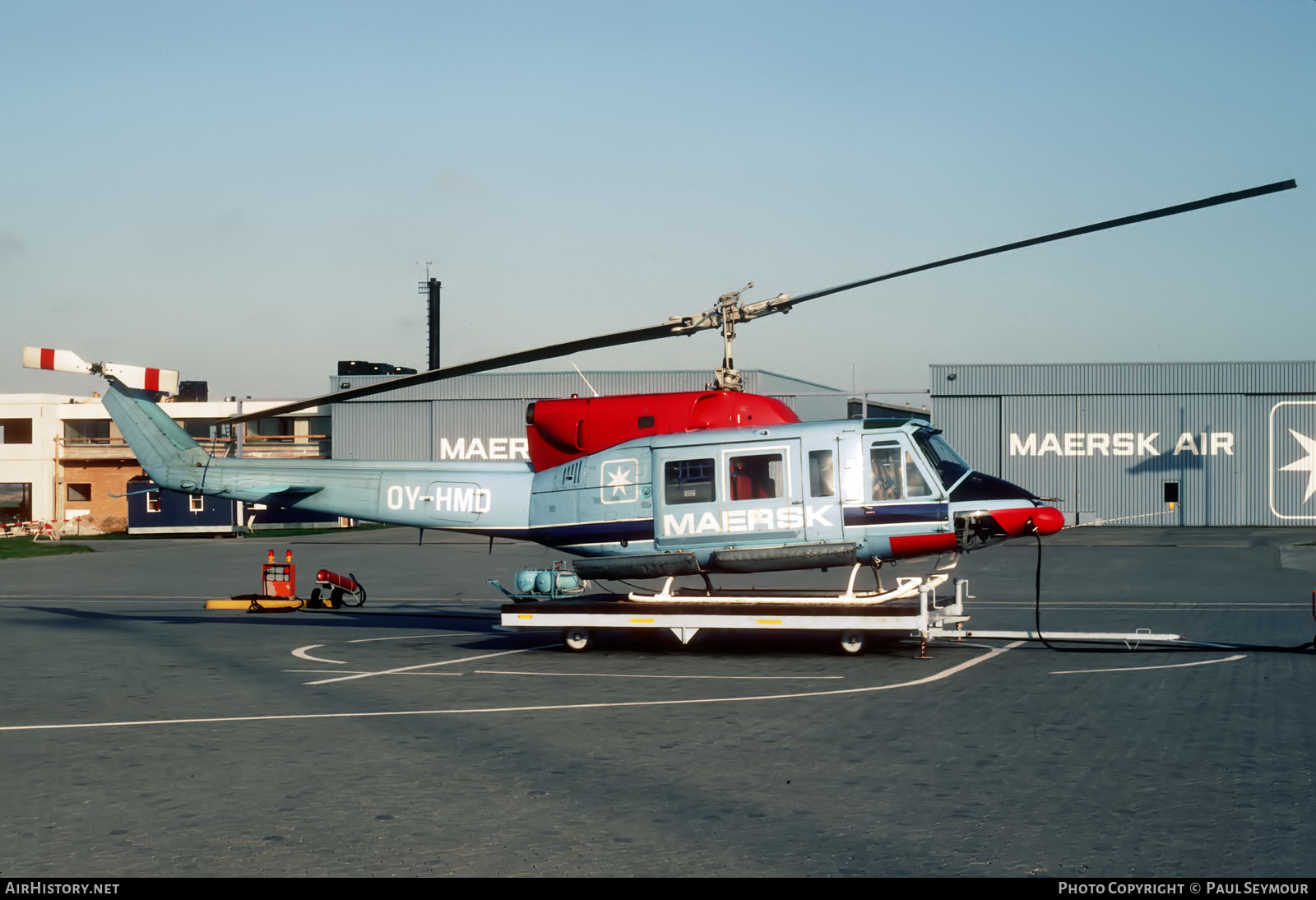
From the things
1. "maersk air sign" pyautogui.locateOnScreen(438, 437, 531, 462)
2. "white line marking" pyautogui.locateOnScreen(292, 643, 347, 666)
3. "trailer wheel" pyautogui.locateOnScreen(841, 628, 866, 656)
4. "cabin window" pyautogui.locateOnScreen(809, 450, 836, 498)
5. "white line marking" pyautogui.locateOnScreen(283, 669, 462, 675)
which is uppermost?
"maersk air sign" pyautogui.locateOnScreen(438, 437, 531, 462)

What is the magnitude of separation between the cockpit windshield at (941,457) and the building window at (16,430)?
234ft

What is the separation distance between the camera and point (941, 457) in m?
15.9

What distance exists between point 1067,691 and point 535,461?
8658mm

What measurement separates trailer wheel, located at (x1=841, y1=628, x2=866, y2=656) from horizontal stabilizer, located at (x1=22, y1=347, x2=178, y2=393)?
11.2 m

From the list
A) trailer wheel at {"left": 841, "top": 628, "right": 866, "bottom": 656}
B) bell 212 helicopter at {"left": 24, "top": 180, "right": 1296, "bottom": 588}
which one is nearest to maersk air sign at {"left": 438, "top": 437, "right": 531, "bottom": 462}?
bell 212 helicopter at {"left": 24, "top": 180, "right": 1296, "bottom": 588}

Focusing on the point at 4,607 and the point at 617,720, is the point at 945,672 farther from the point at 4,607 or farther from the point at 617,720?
the point at 4,607

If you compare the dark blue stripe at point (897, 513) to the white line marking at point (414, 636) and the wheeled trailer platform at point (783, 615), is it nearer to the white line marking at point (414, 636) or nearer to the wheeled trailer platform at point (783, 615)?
the wheeled trailer platform at point (783, 615)

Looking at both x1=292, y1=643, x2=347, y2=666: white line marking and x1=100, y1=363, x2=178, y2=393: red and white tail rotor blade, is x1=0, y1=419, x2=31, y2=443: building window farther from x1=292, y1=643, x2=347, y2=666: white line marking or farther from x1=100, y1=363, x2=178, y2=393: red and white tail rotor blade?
x1=292, y1=643, x2=347, y2=666: white line marking

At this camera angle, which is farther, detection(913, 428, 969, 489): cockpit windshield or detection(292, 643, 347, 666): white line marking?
detection(292, 643, 347, 666): white line marking

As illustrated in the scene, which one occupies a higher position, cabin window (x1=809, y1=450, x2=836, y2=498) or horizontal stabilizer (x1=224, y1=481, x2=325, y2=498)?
cabin window (x1=809, y1=450, x2=836, y2=498)

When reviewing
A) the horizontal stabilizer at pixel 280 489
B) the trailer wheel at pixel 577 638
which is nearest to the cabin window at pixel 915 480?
the trailer wheel at pixel 577 638

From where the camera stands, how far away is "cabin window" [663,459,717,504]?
16.0 metres

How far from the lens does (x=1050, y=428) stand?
5847cm

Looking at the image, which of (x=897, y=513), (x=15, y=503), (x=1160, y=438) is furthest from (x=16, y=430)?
(x=897, y=513)
